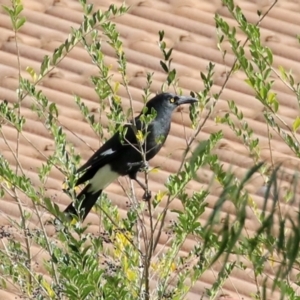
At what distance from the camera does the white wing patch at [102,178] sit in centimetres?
552

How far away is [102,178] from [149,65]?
1604 mm

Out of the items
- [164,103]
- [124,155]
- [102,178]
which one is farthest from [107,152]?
[164,103]

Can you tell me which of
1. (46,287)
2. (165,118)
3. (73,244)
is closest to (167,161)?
(165,118)

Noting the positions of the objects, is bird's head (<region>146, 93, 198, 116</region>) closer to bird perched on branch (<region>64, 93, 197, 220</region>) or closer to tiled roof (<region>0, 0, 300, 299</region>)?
bird perched on branch (<region>64, 93, 197, 220</region>)

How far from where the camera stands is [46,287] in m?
4.58

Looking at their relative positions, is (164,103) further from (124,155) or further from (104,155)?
(104,155)

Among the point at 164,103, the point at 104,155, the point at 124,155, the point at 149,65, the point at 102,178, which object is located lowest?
the point at 102,178

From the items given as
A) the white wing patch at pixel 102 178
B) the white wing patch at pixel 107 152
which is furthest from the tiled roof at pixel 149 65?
the white wing patch at pixel 107 152

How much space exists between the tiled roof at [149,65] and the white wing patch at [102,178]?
20cm

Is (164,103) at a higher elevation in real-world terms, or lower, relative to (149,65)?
lower

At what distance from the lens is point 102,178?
581cm

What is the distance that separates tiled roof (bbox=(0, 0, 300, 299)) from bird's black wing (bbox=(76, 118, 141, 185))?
0.29 m

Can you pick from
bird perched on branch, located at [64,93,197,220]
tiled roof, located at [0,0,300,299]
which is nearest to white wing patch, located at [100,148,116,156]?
bird perched on branch, located at [64,93,197,220]

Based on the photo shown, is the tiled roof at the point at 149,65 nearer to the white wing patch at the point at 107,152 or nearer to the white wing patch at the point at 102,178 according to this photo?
the white wing patch at the point at 102,178
